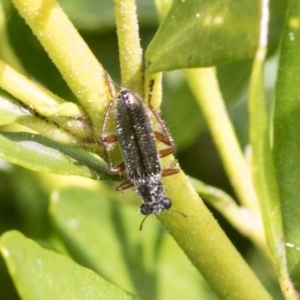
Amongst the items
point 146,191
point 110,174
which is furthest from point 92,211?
point 110,174

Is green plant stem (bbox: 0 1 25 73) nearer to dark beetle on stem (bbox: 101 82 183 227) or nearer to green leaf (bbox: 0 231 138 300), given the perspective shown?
dark beetle on stem (bbox: 101 82 183 227)

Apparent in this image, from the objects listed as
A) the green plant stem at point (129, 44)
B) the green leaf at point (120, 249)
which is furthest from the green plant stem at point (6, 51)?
the green plant stem at point (129, 44)

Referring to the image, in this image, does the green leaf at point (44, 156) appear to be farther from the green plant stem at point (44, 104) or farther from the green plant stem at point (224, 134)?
the green plant stem at point (224, 134)

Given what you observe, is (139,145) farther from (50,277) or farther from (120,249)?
(50,277)

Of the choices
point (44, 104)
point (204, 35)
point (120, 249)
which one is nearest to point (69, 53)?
point (44, 104)

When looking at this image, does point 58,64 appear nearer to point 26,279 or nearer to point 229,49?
point 229,49

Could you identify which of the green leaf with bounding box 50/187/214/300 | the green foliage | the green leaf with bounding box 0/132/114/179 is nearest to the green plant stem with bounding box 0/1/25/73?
the green foliage

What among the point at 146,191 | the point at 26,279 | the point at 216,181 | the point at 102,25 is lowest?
the point at 216,181
